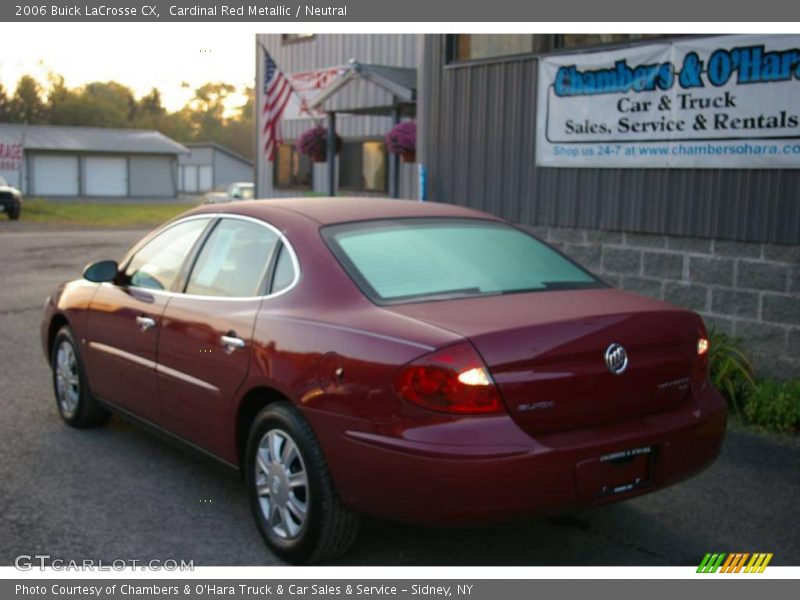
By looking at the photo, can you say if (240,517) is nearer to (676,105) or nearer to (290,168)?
(676,105)

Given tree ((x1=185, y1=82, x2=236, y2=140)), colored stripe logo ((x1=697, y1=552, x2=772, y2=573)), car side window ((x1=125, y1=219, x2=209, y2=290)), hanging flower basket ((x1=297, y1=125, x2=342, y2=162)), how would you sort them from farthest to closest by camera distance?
tree ((x1=185, y1=82, x2=236, y2=140)) < hanging flower basket ((x1=297, y1=125, x2=342, y2=162)) < car side window ((x1=125, y1=219, x2=209, y2=290)) < colored stripe logo ((x1=697, y1=552, x2=772, y2=573))

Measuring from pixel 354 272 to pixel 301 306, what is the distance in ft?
0.90

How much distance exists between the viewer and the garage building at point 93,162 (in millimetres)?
54531

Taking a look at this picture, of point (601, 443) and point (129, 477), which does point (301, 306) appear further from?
point (129, 477)

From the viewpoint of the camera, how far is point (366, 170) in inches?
750

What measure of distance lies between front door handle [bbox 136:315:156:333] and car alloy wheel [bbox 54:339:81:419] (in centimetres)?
113

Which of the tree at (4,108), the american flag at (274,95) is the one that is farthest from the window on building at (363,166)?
the tree at (4,108)

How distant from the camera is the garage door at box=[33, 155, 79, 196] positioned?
54.9 metres

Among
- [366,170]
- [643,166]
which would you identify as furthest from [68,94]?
[643,166]

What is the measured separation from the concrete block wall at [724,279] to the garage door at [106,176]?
173 ft

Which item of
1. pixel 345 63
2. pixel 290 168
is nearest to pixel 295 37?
pixel 345 63

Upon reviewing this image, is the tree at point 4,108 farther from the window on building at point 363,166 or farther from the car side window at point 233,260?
the car side window at point 233,260

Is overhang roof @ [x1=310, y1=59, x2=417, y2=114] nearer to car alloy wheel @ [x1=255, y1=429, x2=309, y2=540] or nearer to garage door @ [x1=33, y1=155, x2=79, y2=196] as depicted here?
car alloy wheel @ [x1=255, y1=429, x2=309, y2=540]

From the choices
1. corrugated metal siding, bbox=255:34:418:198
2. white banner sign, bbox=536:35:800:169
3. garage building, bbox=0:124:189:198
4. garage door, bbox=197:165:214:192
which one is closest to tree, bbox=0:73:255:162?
garage door, bbox=197:165:214:192
